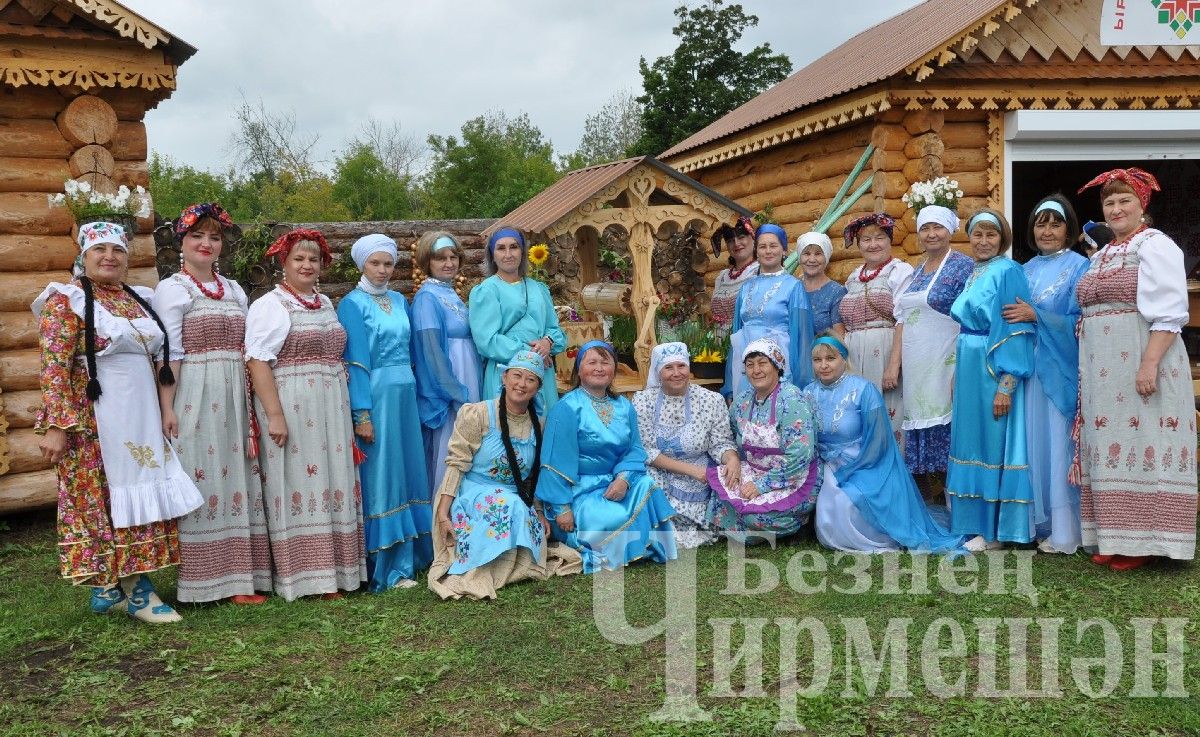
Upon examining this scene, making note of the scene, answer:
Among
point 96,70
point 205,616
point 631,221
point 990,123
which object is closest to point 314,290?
point 205,616

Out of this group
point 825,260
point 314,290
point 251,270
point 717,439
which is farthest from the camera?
point 251,270

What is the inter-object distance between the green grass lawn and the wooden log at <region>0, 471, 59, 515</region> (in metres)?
→ 1.73

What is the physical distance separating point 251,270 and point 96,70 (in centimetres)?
198

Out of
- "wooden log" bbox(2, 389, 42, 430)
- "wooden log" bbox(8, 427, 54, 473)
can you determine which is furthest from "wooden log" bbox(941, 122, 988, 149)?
"wooden log" bbox(8, 427, 54, 473)

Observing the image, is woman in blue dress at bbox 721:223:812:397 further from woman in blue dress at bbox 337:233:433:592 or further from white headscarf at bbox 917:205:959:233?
woman in blue dress at bbox 337:233:433:592

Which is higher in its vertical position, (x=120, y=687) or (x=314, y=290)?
(x=314, y=290)

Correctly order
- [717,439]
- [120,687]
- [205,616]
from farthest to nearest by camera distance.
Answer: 1. [717,439]
2. [205,616]
3. [120,687]

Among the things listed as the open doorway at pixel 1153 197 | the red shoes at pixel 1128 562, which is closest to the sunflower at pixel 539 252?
the red shoes at pixel 1128 562

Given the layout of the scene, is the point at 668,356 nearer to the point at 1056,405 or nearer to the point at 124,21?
the point at 1056,405

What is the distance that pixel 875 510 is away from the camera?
5344mm

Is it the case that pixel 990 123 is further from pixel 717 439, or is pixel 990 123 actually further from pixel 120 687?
pixel 120 687

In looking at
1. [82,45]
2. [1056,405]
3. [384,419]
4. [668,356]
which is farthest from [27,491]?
[1056,405]

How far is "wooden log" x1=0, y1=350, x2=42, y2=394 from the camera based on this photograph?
6.75m

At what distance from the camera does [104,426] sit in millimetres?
4391
